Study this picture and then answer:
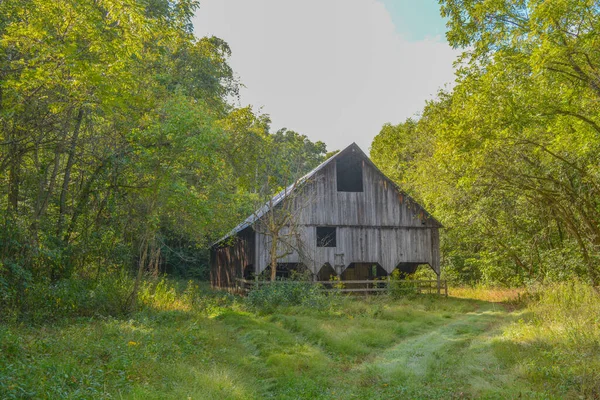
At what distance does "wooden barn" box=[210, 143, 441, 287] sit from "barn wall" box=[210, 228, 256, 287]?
0.14 meters

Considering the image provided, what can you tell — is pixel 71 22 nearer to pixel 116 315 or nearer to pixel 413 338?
pixel 116 315

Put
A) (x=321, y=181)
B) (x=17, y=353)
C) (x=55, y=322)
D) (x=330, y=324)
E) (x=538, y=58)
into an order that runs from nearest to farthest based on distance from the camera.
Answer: (x=17, y=353) → (x=538, y=58) → (x=55, y=322) → (x=330, y=324) → (x=321, y=181)

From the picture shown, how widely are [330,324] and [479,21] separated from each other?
8926 mm

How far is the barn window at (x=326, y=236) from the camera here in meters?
21.1

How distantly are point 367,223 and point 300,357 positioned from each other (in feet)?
42.2

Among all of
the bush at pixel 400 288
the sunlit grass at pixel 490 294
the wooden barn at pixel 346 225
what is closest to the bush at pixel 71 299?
the wooden barn at pixel 346 225

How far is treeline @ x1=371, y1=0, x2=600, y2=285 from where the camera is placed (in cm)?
1024

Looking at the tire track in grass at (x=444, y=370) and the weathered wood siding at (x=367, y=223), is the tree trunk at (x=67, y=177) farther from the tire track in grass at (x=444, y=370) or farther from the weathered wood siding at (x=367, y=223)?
the weathered wood siding at (x=367, y=223)

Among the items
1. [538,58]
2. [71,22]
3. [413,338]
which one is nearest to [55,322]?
[71,22]

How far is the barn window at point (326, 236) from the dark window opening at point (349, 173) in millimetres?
Answer: 2025

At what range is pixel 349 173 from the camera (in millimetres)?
21781

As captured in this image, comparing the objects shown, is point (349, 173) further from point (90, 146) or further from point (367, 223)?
point (90, 146)

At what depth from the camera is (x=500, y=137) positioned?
1308cm

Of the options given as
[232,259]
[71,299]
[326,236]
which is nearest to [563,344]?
[71,299]
